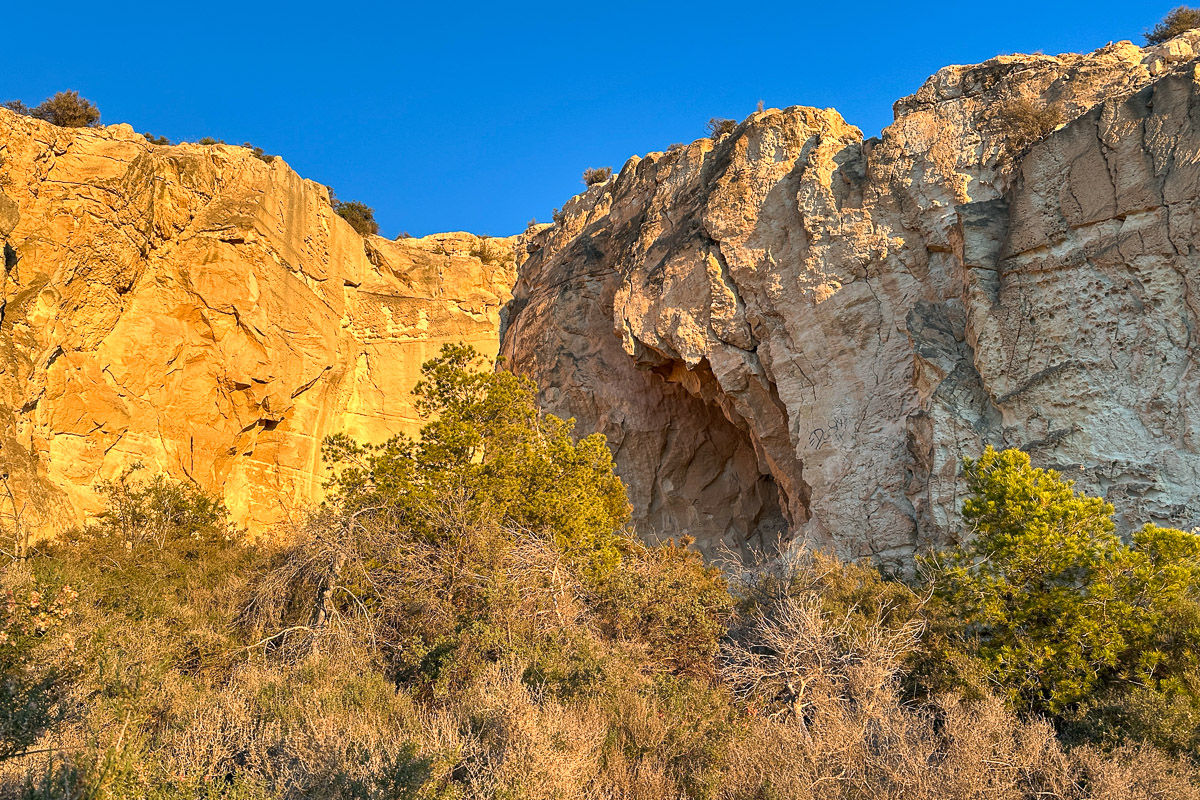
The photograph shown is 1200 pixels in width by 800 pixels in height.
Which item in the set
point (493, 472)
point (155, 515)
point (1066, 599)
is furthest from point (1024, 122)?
point (155, 515)

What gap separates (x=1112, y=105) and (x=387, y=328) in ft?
59.6

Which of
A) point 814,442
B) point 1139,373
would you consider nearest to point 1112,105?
point 1139,373

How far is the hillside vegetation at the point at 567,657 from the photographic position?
5309mm

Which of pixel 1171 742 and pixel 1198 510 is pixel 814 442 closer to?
pixel 1198 510

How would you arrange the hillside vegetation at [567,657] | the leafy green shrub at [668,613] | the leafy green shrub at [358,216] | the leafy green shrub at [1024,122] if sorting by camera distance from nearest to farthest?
1. the hillside vegetation at [567,657]
2. the leafy green shrub at [668,613]
3. the leafy green shrub at [1024,122]
4. the leafy green shrub at [358,216]

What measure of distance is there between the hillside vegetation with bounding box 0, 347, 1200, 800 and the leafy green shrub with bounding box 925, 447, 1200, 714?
3 cm

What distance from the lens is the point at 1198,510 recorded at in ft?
32.1

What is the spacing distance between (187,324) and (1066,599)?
18.7 m

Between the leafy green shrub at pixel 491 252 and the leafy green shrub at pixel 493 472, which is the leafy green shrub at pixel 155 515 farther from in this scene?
the leafy green shrub at pixel 491 252

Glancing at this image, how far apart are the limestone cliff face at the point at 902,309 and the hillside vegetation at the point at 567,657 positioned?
8.01 feet

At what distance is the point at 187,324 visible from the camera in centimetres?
1861

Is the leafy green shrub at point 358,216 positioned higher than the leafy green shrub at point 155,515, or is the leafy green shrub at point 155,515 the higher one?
the leafy green shrub at point 358,216

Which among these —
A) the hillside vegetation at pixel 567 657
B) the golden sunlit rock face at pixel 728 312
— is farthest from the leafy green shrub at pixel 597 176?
the hillside vegetation at pixel 567 657

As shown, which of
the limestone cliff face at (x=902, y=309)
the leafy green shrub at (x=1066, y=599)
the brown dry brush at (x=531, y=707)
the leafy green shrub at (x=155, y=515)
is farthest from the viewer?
the leafy green shrub at (x=155, y=515)
